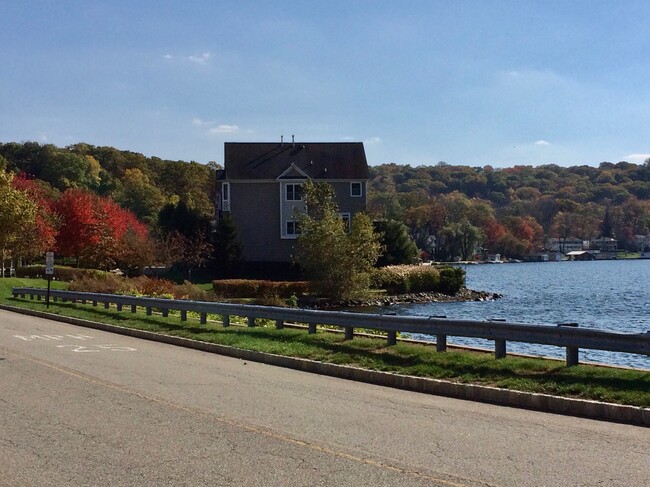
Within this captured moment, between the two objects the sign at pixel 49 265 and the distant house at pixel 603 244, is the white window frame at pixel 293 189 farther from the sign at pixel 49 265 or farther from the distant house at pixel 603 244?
the distant house at pixel 603 244

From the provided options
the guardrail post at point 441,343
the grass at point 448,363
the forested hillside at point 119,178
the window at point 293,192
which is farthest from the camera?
the forested hillside at point 119,178

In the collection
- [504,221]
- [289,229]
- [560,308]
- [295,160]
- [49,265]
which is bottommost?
[560,308]

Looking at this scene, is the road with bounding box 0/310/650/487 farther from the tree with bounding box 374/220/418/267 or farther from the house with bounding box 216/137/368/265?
the house with bounding box 216/137/368/265

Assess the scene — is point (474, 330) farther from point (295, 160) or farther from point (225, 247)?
point (295, 160)

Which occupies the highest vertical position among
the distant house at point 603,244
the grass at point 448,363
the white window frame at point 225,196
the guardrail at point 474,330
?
the white window frame at point 225,196

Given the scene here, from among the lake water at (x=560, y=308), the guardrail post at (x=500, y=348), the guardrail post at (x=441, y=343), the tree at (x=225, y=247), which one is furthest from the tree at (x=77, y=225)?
the guardrail post at (x=500, y=348)

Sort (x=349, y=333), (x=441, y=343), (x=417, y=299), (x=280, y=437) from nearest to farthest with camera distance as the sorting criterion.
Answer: (x=280, y=437) < (x=441, y=343) < (x=349, y=333) < (x=417, y=299)

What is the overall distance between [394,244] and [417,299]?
29.8ft

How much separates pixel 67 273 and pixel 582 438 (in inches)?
2071

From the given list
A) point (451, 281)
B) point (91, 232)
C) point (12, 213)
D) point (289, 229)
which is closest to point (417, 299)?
point (451, 281)

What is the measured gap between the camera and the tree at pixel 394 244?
6762cm

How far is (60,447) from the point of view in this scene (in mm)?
8750

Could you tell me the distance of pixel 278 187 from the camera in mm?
69312

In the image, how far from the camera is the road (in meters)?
7.61
